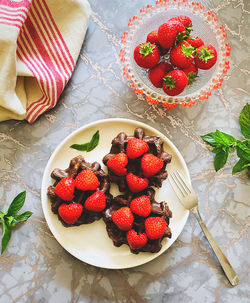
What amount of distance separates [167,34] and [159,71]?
149 millimetres

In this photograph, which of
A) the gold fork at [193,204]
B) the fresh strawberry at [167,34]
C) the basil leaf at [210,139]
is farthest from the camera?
the basil leaf at [210,139]

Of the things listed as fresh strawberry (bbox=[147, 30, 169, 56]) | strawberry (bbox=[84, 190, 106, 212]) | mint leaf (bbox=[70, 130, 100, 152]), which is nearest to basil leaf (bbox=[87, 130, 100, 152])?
mint leaf (bbox=[70, 130, 100, 152])

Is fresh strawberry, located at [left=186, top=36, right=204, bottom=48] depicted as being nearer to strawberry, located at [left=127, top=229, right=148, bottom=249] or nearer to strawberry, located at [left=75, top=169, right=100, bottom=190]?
strawberry, located at [left=75, top=169, right=100, bottom=190]

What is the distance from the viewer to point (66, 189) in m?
1.41

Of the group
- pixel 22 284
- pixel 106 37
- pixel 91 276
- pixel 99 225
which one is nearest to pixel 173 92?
pixel 106 37

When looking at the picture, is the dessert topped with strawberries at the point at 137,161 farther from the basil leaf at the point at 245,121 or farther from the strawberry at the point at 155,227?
the basil leaf at the point at 245,121

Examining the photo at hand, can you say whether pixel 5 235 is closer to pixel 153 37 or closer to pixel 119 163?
pixel 119 163

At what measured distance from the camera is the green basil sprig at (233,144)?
1.55 metres

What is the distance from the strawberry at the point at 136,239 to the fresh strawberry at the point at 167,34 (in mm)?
756

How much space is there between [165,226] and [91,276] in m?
0.43

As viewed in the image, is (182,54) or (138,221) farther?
(138,221)

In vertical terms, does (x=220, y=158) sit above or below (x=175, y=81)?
below

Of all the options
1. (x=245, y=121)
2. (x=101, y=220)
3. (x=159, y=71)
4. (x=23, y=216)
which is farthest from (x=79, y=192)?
(x=245, y=121)

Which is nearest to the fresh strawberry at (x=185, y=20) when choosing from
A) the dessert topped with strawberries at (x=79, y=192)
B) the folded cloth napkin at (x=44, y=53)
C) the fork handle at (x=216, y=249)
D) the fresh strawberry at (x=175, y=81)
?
the fresh strawberry at (x=175, y=81)
